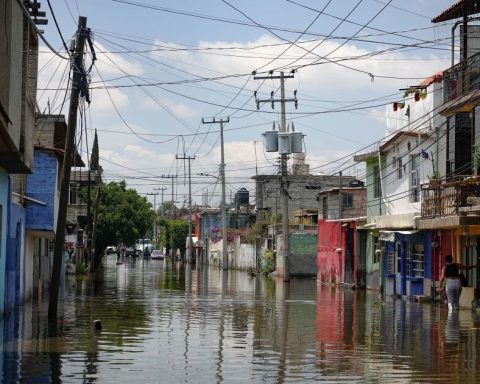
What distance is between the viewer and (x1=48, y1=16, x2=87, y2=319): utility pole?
23.5 metres

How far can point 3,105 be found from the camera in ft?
61.6

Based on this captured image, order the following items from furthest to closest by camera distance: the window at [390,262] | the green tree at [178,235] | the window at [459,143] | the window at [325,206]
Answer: the green tree at [178,235], the window at [325,206], the window at [390,262], the window at [459,143]

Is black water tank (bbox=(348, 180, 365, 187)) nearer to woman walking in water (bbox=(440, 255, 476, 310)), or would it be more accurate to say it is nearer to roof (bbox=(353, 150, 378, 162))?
roof (bbox=(353, 150, 378, 162))

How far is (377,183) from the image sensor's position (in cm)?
4425

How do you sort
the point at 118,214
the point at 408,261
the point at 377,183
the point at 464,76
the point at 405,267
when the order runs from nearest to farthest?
the point at 464,76
the point at 408,261
the point at 405,267
the point at 377,183
the point at 118,214

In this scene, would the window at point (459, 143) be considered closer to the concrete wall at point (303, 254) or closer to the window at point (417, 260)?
the window at point (417, 260)

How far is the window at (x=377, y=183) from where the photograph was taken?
4375 cm

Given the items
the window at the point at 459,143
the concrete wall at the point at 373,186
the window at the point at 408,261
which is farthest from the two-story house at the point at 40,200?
the concrete wall at the point at 373,186

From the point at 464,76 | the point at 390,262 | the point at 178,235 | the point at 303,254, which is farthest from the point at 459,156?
the point at 178,235

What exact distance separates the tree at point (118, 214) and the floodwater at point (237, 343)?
47538mm

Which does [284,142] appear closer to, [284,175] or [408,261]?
[284,175]

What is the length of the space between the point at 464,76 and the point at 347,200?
100 ft

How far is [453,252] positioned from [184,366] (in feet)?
65.5

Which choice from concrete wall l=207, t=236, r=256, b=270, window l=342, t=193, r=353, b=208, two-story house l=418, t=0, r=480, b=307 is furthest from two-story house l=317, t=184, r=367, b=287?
concrete wall l=207, t=236, r=256, b=270
